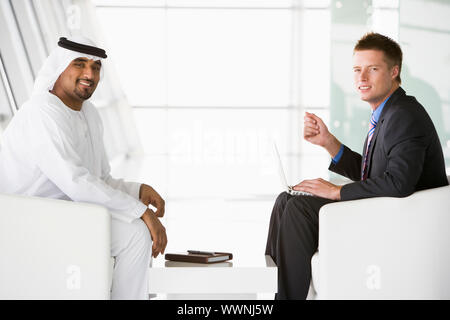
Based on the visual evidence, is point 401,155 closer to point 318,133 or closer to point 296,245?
point 296,245

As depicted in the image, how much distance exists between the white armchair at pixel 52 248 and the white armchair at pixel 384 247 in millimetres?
857

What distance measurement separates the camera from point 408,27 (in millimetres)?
6582

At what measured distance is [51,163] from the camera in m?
2.61

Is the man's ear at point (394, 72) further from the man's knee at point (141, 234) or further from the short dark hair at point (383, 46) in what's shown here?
the man's knee at point (141, 234)

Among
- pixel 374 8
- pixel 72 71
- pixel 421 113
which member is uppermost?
pixel 374 8

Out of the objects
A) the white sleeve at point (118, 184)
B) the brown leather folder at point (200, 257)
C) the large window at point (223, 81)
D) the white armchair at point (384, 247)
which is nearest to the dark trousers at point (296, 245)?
the white armchair at point (384, 247)

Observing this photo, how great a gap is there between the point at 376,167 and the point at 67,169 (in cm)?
127

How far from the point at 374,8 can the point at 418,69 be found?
2.70 ft

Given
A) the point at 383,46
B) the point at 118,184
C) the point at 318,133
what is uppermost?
the point at 383,46

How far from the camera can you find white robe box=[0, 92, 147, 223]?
259 cm

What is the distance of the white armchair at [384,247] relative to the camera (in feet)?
8.07

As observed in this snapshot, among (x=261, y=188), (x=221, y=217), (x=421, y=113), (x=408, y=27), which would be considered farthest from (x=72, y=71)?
(x=261, y=188)

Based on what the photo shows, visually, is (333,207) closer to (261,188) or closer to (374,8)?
(374,8)

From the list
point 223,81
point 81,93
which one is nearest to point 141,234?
point 81,93
